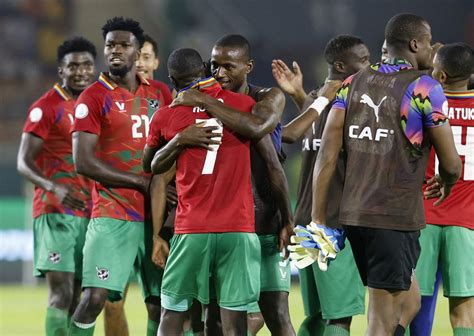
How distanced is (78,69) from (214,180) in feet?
10.2

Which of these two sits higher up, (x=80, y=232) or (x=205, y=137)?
(x=205, y=137)

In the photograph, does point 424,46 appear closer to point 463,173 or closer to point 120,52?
point 463,173

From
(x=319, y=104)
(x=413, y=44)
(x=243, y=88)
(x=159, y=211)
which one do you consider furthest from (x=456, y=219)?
(x=159, y=211)

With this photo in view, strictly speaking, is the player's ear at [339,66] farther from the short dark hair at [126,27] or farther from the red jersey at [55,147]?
the red jersey at [55,147]

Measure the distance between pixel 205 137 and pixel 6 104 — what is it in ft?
53.2

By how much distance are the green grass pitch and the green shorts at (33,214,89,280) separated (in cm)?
243

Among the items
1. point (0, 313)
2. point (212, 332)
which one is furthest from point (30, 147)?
point (0, 313)

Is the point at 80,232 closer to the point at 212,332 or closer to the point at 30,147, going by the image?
the point at 30,147

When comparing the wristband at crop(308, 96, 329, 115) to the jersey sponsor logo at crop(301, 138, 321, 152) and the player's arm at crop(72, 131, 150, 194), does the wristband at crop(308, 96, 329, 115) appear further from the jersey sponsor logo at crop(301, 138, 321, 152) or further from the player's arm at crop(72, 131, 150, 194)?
the player's arm at crop(72, 131, 150, 194)

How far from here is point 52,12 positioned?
75.0 feet

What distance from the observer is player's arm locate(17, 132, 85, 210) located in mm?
8203

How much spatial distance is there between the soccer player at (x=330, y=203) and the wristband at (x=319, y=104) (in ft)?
0.05

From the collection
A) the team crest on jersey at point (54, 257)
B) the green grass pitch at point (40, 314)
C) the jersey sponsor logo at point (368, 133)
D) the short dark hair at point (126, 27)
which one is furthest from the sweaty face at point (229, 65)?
the green grass pitch at point (40, 314)

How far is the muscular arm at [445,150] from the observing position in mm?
5738
